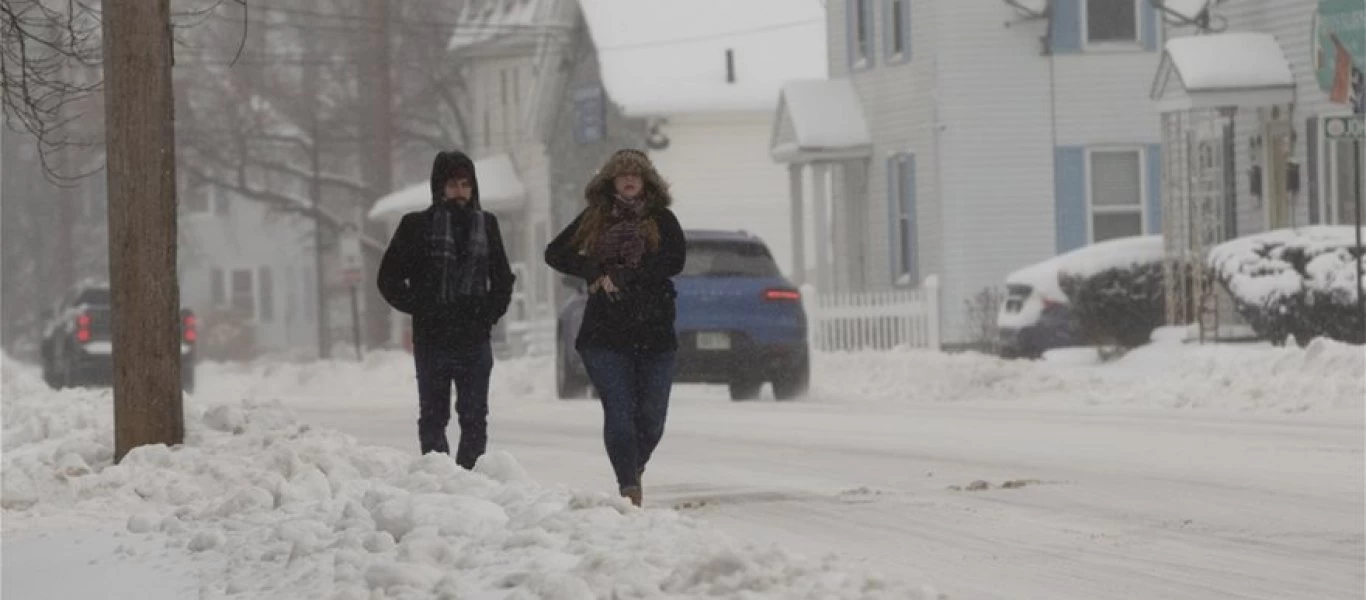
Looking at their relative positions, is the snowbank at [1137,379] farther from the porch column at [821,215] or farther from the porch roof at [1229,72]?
the porch column at [821,215]

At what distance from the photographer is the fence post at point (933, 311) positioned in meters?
41.1

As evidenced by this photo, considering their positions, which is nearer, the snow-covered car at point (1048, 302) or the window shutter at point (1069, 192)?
the snow-covered car at point (1048, 302)

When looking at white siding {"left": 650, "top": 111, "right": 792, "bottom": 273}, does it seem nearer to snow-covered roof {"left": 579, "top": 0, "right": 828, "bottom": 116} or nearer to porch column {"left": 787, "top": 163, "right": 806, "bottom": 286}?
snow-covered roof {"left": 579, "top": 0, "right": 828, "bottom": 116}

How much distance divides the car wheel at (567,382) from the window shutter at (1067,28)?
1449 centimetres

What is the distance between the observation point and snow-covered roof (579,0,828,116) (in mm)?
57562

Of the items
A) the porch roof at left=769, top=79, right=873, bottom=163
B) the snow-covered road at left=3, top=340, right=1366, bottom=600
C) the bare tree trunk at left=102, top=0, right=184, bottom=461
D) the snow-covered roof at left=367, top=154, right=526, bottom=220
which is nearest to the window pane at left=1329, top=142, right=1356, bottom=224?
the snow-covered road at left=3, top=340, right=1366, bottom=600

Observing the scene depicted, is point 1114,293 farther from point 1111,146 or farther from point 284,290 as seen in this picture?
point 284,290

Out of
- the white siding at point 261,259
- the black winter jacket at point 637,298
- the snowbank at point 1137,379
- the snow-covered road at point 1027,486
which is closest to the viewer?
the snow-covered road at point 1027,486

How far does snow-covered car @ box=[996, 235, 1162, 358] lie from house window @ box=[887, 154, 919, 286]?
742 cm

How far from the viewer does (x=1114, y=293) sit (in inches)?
1474

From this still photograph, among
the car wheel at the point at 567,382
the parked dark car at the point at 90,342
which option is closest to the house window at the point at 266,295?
the parked dark car at the point at 90,342

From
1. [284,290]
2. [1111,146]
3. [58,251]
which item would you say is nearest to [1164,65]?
[1111,146]

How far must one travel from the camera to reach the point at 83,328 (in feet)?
148

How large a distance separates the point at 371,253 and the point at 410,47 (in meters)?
5.30
